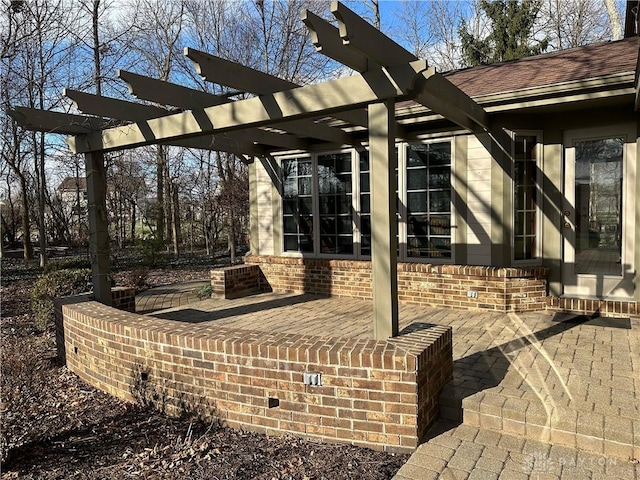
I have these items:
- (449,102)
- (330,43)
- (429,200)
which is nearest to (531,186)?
(429,200)

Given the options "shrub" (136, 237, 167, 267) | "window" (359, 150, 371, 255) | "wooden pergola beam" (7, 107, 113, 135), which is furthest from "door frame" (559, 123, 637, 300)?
"shrub" (136, 237, 167, 267)

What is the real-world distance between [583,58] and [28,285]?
1189 centimetres

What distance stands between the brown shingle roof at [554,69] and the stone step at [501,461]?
3.92m

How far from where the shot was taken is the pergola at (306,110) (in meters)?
3.01

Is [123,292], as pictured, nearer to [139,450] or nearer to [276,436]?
[139,450]

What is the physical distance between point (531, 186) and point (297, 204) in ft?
12.2

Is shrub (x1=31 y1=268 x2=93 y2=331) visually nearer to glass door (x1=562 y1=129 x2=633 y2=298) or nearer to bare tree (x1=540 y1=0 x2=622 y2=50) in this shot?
glass door (x1=562 y1=129 x2=633 y2=298)

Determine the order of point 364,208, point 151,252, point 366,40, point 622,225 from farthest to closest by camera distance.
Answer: point 151,252
point 364,208
point 622,225
point 366,40

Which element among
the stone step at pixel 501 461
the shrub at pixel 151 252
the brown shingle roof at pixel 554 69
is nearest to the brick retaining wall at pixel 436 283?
the brown shingle roof at pixel 554 69

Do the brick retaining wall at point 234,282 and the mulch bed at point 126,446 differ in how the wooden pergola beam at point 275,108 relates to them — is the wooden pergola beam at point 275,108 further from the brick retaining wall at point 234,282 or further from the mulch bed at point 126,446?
the brick retaining wall at point 234,282

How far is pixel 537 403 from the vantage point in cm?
298

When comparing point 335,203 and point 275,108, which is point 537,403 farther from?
point 335,203

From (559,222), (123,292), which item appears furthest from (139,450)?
(559,222)

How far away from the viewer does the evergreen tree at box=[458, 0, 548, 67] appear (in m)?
17.1
